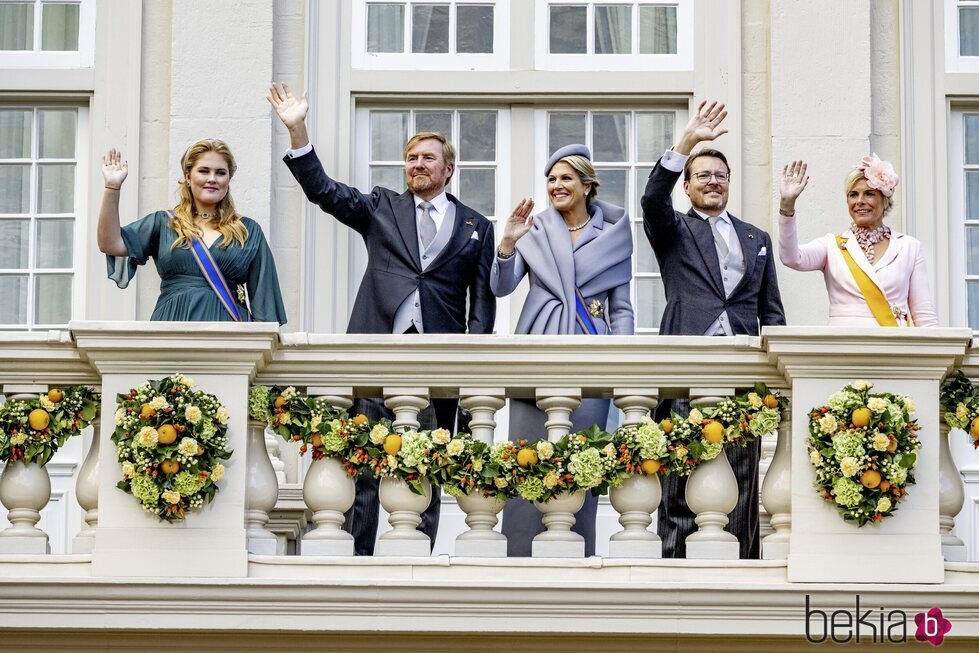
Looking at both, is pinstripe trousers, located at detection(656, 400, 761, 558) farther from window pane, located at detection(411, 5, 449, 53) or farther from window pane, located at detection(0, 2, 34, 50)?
window pane, located at detection(0, 2, 34, 50)

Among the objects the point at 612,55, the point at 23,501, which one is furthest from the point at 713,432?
the point at 612,55

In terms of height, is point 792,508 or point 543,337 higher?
point 543,337

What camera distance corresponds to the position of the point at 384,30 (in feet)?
41.4

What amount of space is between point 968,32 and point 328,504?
5895mm

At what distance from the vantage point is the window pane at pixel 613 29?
12.7m

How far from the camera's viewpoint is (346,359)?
28.6 feet

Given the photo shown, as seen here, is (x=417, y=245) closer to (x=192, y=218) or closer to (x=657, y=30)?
(x=192, y=218)

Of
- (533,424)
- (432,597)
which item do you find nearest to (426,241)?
(533,424)

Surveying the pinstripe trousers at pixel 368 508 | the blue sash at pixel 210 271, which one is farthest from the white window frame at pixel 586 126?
the pinstripe trousers at pixel 368 508

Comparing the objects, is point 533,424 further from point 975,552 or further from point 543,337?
point 975,552

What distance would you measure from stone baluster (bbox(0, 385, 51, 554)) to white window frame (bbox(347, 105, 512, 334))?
3927 millimetres

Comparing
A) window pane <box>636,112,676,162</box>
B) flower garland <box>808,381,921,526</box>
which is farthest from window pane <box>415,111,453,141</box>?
flower garland <box>808,381,921,526</box>

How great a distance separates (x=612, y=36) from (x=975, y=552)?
145 inches

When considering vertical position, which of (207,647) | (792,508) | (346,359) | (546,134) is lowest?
(207,647)
